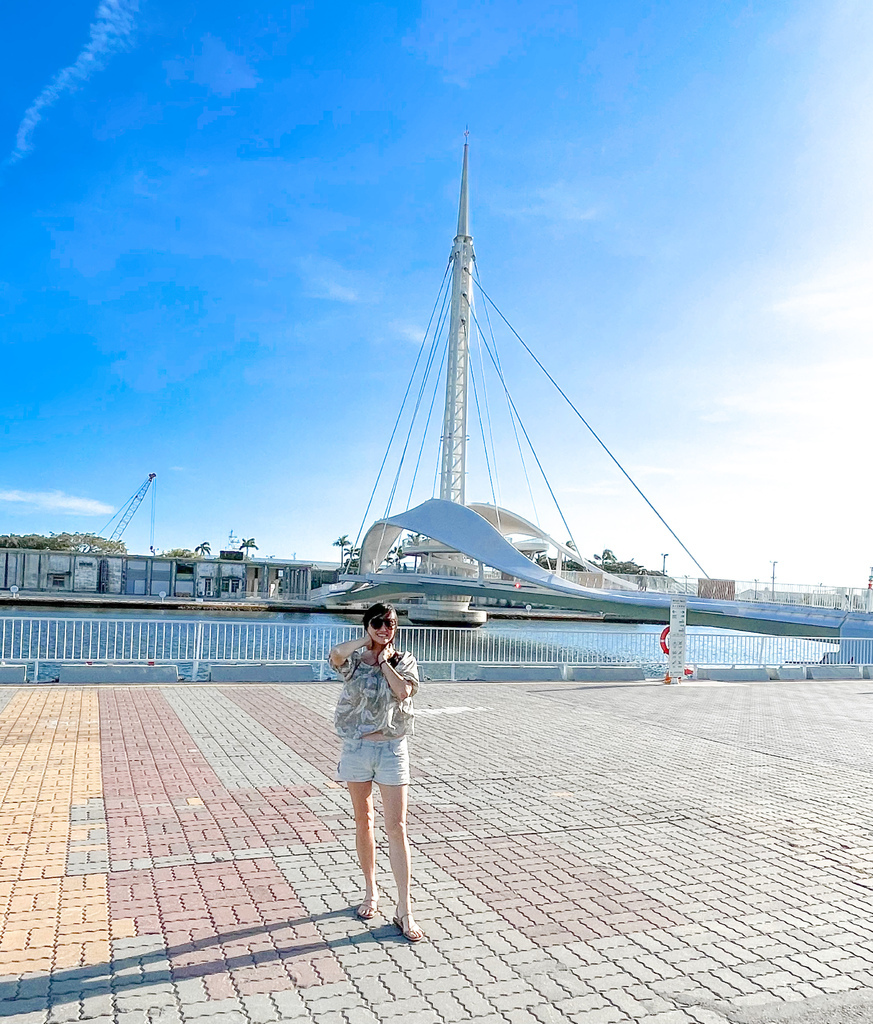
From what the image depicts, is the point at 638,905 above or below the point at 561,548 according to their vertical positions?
below

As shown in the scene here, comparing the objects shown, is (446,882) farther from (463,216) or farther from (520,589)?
(463,216)

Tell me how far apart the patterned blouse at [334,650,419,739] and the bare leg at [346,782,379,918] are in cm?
27

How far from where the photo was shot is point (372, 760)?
153 inches

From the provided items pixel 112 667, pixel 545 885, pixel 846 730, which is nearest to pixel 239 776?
pixel 545 885

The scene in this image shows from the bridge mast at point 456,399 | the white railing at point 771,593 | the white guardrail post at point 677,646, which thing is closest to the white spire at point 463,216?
the bridge mast at point 456,399

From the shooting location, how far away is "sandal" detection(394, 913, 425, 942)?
3.71m

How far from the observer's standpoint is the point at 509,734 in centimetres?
895

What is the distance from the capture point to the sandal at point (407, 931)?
3.71 metres

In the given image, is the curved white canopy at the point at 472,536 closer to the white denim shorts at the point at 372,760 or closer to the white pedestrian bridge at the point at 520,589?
the white pedestrian bridge at the point at 520,589

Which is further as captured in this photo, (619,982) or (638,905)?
(638,905)

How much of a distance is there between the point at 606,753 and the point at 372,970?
16.7ft

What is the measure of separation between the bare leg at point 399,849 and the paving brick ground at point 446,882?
14 centimetres

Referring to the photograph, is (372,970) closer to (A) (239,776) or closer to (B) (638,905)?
(B) (638,905)

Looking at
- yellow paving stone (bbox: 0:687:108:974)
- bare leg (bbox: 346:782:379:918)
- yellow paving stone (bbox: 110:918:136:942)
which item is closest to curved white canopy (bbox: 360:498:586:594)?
yellow paving stone (bbox: 0:687:108:974)
